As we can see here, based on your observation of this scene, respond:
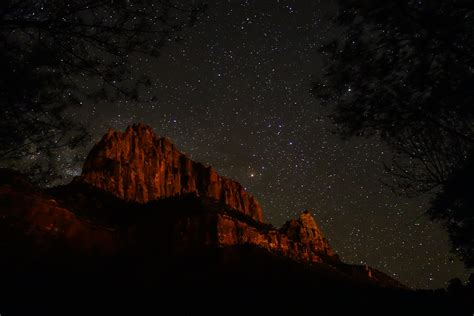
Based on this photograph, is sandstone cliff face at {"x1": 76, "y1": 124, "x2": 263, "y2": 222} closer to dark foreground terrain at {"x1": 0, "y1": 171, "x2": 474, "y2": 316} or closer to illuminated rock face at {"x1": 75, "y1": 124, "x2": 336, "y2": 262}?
illuminated rock face at {"x1": 75, "y1": 124, "x2": 336, "y2": 262}

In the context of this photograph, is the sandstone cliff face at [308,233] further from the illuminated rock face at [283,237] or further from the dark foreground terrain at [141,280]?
the dark foreground terrain at [141,280]

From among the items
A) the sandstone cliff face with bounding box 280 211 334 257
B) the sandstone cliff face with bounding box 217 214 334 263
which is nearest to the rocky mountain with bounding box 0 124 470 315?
the sandstone cliff face with bounding box 217 214 334 263

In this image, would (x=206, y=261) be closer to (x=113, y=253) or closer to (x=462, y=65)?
(x=113, y=253)

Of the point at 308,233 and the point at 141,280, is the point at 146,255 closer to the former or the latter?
the point at 141,280

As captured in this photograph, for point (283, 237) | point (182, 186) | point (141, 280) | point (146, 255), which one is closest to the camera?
point (141, 280)

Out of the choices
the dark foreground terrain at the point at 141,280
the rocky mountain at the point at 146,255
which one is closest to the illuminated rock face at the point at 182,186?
the rocky mountain at the point at 146,255

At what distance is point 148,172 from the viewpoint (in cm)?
9044

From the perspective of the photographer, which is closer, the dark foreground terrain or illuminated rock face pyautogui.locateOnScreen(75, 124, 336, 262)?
the dark foreground terrain

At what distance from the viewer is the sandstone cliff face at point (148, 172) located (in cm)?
7612

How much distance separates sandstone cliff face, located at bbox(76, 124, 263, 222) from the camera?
76.1 meters

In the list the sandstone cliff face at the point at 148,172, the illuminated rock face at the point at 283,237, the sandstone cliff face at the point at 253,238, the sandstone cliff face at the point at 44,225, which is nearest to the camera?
the sandstone cliff face at the point at 44,225

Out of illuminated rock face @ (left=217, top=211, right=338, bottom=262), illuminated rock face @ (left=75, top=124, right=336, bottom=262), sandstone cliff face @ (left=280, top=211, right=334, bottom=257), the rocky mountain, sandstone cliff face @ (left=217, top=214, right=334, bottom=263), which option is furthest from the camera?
sandstone cliff face @ (left=280, top=211, right=334, bottom=257)

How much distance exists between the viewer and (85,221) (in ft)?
116

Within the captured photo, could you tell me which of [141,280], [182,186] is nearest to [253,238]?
[141,280]
